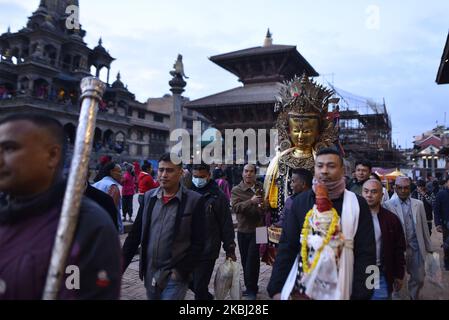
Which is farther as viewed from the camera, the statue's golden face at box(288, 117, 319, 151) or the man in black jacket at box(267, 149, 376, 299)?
the statue's golden face at box(288, 117, 319, 151)

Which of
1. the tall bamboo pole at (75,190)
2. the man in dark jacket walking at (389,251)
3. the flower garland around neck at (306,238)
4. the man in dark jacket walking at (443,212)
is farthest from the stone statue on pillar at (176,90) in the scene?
the tall bamboo pole at (75,190)

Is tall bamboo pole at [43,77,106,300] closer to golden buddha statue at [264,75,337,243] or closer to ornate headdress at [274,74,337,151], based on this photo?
golden buddha statue at [264,75,337,243]

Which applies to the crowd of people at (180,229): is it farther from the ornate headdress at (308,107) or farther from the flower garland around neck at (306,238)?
the ornate headdress at (308,107)

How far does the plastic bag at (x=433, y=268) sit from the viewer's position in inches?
165

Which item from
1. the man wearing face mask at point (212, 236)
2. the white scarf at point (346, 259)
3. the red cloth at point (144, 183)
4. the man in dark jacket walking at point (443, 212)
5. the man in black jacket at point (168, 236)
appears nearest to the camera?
the white scarf at point (346, 259)

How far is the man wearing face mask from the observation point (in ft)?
12.6

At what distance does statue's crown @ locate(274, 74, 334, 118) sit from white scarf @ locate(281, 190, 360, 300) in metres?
2.50

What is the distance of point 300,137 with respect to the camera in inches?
183

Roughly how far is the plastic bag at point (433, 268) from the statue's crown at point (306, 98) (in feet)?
7.53

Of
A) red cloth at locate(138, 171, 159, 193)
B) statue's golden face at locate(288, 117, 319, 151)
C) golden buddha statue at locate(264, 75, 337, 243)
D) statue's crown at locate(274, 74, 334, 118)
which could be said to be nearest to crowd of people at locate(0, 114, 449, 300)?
golden buddha statue at locate(264, 75, 337, 243)

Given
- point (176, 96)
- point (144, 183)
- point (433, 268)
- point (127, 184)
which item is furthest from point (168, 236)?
point (176, 96)

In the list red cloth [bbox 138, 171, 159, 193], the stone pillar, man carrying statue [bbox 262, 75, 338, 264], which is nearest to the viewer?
man carrying statue [bbox 262, 75, 338, 264]
